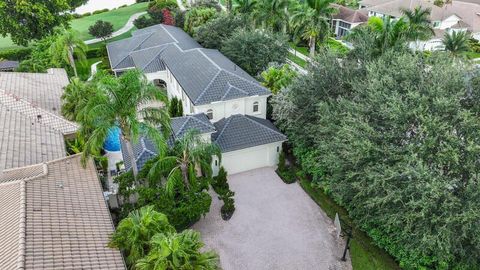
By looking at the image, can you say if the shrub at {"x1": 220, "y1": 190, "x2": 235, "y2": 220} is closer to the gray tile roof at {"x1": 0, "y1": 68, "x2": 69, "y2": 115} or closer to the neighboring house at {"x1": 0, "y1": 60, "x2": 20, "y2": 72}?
the gray tile roof at {"x1": 0, "y1": 68, "x2": 69, "y2": 115}

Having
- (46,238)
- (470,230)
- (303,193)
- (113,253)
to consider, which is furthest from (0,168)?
(470,230)

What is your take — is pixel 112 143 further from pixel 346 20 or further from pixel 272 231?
pixel 346 20

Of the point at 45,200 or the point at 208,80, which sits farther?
the point at 208,80

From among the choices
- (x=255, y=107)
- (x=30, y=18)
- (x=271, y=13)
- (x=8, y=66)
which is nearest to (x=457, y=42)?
(x=271, y=13)

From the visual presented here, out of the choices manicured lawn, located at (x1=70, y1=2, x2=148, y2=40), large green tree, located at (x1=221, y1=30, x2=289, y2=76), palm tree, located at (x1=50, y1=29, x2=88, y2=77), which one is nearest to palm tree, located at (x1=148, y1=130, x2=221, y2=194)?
large green tree, located at (x1=221, y1=30, x2=289, y2=76)

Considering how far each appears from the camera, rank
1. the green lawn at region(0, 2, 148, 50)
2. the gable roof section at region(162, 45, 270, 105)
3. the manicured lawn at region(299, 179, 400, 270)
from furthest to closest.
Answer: the green lawn at region(0, 2, 148, 50) < the gable roof section at region(162, 45, 270, 105) < the manicured lawn at region(299, 179, 400, 270)

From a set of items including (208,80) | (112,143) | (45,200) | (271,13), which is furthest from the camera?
(271,13)

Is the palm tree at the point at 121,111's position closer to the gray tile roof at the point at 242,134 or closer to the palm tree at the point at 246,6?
the gray tile roof at the point at 242,134
